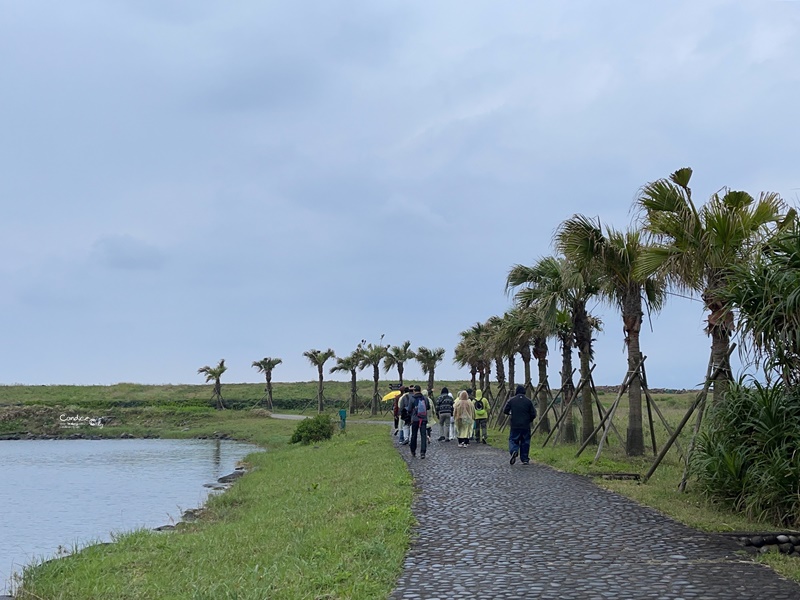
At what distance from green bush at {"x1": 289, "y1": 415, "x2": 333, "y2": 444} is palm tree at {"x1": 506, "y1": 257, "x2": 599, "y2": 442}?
15.9 m

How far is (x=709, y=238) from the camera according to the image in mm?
14250

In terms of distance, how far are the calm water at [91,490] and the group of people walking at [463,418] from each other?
21.2 feet

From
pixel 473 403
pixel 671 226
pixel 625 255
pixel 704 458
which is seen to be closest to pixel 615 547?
pixel 704 458

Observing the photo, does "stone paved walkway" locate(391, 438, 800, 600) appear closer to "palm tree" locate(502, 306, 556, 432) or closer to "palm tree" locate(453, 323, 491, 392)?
"palm tree" locate(502, 306, 556, 432)

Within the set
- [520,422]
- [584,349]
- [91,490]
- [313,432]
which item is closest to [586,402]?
[584,349]

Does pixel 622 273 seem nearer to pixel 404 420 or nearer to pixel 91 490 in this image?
pixel 404 420

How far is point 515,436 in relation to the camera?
751 inches

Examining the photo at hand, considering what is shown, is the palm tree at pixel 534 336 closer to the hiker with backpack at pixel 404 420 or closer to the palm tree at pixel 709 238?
the hiker with backpack at pixel 404 420

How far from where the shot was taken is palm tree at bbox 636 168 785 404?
1393 centimetres

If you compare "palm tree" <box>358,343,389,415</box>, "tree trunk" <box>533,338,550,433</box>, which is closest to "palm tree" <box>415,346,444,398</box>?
"palm tree" <box>358,343,389,415</box>

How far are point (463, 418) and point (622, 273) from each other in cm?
918

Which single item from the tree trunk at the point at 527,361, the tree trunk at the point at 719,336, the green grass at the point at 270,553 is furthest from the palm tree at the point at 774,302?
the tree trunk at the point at 527,361

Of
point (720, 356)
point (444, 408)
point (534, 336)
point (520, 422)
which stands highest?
point (534, 336)

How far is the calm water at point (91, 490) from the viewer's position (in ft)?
58.4
